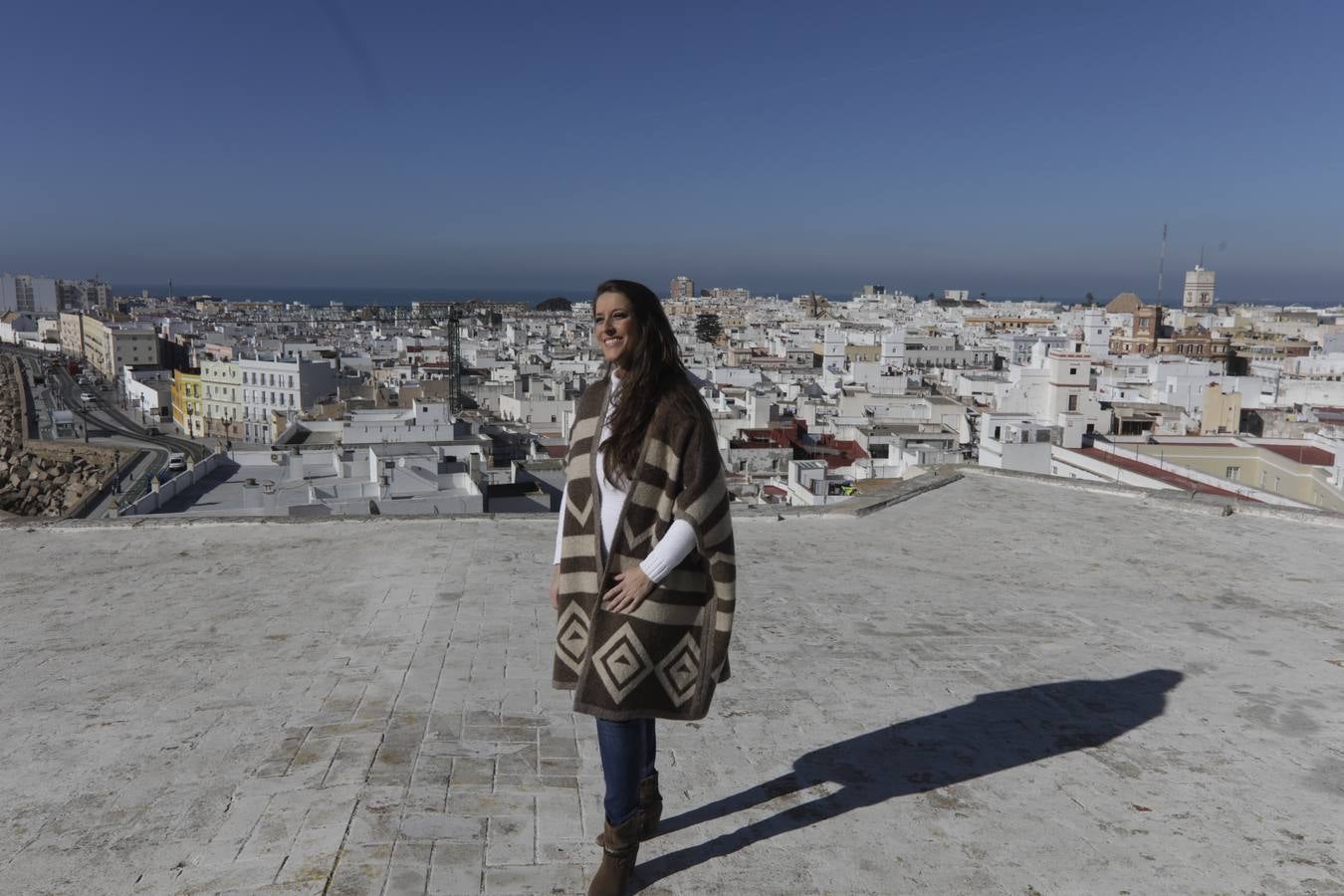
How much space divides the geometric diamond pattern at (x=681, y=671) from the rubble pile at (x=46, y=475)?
84.6 feet

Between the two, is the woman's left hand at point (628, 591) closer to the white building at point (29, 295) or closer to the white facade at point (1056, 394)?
the white facade at point (1056, 394)

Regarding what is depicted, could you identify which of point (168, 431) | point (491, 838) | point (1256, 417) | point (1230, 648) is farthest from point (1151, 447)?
point (168, 431)

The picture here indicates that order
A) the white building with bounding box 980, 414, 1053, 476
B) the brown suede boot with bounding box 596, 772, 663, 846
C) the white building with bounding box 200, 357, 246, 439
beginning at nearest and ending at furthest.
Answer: the brown suede boot with bounding box 596, 772, 663, 846
the white building with bounding box 980, 414, 1053, 476
the white building with bounding box 200, 357, 246, 439

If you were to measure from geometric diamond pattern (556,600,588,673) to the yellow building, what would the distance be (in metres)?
48.4

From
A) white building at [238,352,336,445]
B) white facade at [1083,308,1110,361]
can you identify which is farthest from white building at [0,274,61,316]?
white facade at [1083,308,1110,361]

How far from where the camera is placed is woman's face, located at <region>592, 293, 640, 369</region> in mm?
2379

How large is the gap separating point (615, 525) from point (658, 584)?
181mm

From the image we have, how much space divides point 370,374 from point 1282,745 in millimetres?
48273

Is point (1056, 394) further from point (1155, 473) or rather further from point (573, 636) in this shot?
point (573, 636)

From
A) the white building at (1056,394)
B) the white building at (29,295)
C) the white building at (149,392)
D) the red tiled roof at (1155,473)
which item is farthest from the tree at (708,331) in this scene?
the white building at (29,295)

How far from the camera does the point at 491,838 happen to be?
270 cm

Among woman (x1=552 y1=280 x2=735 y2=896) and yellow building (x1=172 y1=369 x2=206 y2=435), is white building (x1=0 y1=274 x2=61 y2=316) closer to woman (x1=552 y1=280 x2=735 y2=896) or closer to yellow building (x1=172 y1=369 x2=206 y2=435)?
yellow building (x1=172 y1=369 x2=206 y2=435)

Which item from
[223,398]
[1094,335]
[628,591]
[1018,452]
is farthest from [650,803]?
[223,398]

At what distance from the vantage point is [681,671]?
242 centimetres
